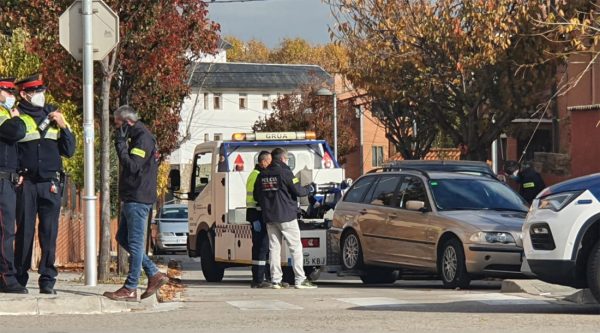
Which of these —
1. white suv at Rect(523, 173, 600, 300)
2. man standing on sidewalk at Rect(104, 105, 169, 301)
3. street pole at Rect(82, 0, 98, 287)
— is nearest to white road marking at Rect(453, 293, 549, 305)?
white suv at Rect(523, 173, 600, 300)

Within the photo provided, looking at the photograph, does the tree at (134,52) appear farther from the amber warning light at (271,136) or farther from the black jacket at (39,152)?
the black jacket at (39,152)

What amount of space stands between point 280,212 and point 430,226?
2017 mm

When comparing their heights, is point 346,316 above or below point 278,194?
below

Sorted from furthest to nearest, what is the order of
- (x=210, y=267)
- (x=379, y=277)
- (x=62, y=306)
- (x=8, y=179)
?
(x=210, y=267), (x=379, y=277), (x=8, y=179), (x=62, y=306)

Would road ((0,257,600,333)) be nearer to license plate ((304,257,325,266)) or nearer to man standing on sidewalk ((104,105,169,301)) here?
man standing on sidewalk ((104,105,169,301))

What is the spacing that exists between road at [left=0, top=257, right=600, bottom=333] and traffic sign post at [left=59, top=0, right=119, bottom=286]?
1188mm

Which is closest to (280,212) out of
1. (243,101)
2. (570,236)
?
(570,236)

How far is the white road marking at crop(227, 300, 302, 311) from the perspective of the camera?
12.5 meters

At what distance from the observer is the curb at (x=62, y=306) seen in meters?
11.2

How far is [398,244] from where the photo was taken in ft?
56.5

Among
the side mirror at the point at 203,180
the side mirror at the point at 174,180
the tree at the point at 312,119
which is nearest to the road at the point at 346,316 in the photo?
the side mirror at the point at 203,180

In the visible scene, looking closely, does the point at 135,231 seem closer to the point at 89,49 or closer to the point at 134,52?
the point at 89,49

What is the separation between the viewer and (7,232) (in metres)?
11.8

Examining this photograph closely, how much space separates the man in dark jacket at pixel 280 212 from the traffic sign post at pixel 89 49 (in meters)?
3.46
